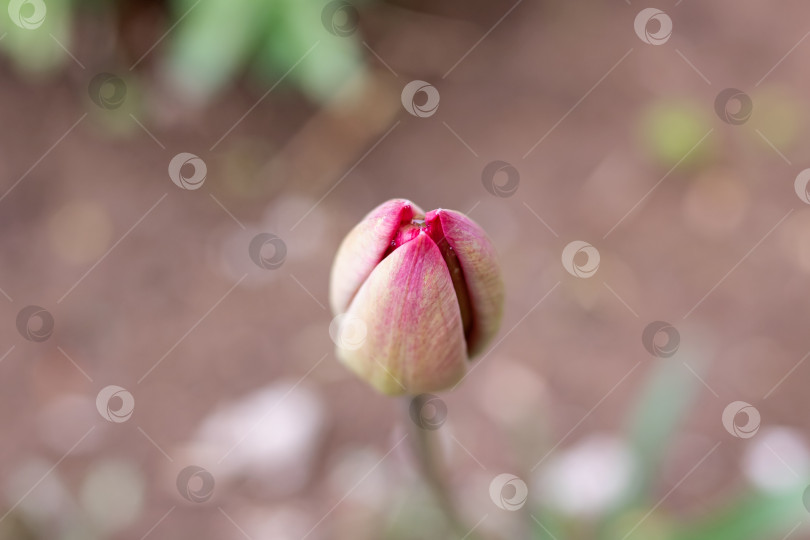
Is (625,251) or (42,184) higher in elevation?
(625,251)

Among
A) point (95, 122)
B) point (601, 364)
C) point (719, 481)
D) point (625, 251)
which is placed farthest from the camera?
point (95, 122)

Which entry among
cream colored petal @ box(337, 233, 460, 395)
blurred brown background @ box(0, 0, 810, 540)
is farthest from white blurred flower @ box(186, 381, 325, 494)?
cream colored petal @ box(337, 233, 460, 395)

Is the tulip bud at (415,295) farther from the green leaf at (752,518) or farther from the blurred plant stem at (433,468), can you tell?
the green leaf at (752,518)

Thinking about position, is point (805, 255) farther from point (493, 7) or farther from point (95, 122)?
point (95, 122)

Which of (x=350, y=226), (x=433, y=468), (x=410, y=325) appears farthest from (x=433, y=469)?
(x=350, y=226)

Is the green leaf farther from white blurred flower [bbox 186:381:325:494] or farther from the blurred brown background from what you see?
white blurred flower [bbox 186:381:325:494]

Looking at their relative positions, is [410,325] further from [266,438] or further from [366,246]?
[266,438]

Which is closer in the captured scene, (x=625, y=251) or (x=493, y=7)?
(x=625, y=251)

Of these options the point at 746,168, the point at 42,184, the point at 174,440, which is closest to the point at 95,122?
the point at 42,184

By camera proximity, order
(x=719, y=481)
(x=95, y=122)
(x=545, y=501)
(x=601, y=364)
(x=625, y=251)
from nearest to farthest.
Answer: (x=545, y=501) → (x=719, y=481) → (x=601, y=364) → (x=625, y=251) → (x=95, y=122)
